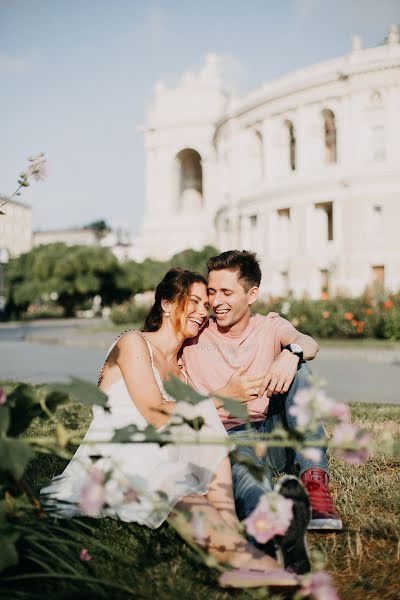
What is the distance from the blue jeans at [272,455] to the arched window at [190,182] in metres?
56.5

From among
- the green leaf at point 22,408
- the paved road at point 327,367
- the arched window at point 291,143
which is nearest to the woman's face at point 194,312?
the green leaf at point 22,408

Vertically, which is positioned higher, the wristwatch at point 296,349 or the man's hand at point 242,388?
the wristwatch at point 296,349

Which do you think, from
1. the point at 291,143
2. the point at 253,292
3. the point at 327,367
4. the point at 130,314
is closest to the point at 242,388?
the point at 253,292

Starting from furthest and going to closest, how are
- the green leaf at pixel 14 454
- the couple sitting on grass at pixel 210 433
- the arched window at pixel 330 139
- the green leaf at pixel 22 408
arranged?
the arched window at pixel 330 139
the couple sitting on grass at pixel 210 433
the green leaf at pixel 22 408
the green leaf at pixel 14 454

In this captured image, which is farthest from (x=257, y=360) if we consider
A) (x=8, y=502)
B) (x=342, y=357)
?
(x=342, y=357)

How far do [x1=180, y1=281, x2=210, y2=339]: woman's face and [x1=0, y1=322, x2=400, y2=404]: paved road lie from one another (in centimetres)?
423

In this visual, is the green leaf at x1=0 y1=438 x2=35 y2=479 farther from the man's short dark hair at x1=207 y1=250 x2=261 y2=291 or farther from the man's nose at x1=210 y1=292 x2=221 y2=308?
the man's short dark hair at x1=207 y1=250 x2=261 y2=291

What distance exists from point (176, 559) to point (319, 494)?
2.48ft

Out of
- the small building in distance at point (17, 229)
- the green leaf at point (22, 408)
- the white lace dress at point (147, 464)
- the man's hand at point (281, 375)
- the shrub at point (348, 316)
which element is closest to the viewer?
the green leaf at point (22, 408)

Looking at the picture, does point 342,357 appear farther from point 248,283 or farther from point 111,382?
point 111,382

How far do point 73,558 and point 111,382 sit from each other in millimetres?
959

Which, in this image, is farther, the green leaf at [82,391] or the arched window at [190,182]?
the arched window at [190,182]

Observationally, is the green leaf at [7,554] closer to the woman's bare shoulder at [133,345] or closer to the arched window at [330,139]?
the woman's bare shoulder at [133,345]

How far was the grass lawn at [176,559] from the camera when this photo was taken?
2254 millimetres
